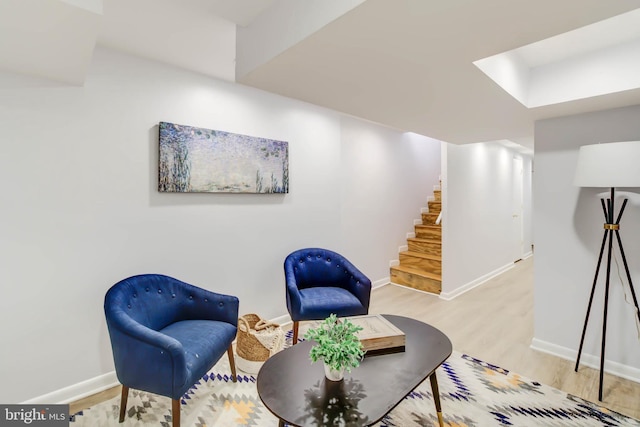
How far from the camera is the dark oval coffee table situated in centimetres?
129

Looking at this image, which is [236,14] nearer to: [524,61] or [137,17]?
[137,17]

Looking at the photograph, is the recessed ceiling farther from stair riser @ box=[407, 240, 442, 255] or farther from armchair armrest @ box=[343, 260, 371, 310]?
stair riser @ box=[407, 240, 442, 255]

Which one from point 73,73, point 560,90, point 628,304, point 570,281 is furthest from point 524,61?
point 73,73

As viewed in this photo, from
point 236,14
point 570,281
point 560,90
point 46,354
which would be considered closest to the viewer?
point 236,14

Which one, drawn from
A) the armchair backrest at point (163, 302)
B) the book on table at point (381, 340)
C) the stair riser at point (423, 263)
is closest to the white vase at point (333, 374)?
the book on table at point (381, 340)

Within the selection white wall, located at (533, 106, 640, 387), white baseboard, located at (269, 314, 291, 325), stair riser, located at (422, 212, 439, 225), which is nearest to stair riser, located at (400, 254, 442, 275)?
stair riser, located at (422, 212, 439, 225)

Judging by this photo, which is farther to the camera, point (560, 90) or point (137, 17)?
point (560, 90)

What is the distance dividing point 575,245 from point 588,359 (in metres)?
0.96

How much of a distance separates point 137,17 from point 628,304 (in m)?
4.04

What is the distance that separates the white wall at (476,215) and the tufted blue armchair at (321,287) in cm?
179

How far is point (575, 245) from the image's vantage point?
262cm

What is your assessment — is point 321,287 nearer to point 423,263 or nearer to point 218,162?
point 218,162

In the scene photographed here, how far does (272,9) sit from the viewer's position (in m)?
1.63

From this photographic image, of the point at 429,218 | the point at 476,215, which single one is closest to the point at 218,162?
the point at 429,218
